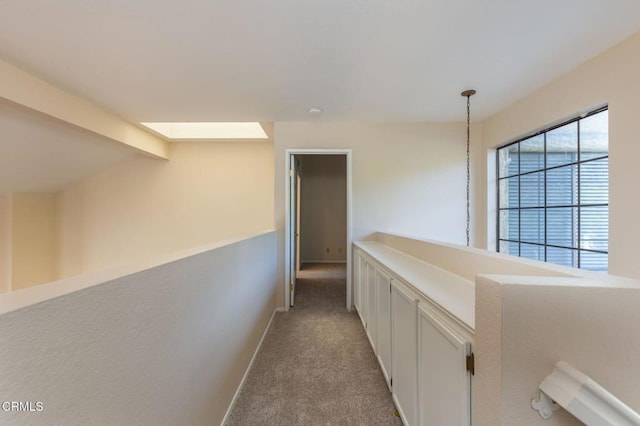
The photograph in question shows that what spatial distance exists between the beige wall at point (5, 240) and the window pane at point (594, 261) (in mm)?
7336

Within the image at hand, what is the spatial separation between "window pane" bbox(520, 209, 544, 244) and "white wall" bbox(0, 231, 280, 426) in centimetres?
330

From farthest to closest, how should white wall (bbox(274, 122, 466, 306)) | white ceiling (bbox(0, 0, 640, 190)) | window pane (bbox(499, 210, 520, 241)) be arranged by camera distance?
white wall (bbox(274, 122, 466, 306))
window pane (bbox(499, 210, 520, 241))
white ceiling (bbox(0, 0, 640, 190))

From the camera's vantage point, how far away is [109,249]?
4.47 meters

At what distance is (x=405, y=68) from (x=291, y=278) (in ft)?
9.11

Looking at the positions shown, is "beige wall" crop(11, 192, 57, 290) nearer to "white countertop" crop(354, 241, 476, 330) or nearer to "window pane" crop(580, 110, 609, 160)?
"white countertop" crop(354, 241, 476, 330)

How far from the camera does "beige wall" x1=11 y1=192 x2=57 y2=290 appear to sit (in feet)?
12.9

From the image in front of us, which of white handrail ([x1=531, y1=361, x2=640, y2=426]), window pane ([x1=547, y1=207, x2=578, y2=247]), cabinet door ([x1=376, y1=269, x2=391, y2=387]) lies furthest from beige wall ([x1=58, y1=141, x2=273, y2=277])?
white handrail ([x1=531, y1=361, x2=640, y2=426])

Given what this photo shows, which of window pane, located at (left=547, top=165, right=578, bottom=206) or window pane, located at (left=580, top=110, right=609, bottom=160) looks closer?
window pane, located at (left=580, top=110, right=609, bottom=160)

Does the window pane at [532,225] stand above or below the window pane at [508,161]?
below

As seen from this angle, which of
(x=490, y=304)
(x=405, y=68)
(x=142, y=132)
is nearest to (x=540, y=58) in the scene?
(x=405, y=68)

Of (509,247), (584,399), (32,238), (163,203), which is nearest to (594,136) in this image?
(509,247)

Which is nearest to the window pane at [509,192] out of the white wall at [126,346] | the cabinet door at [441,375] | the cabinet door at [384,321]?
the cabinet door at [384,321]

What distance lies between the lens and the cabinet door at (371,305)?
2145 mm
